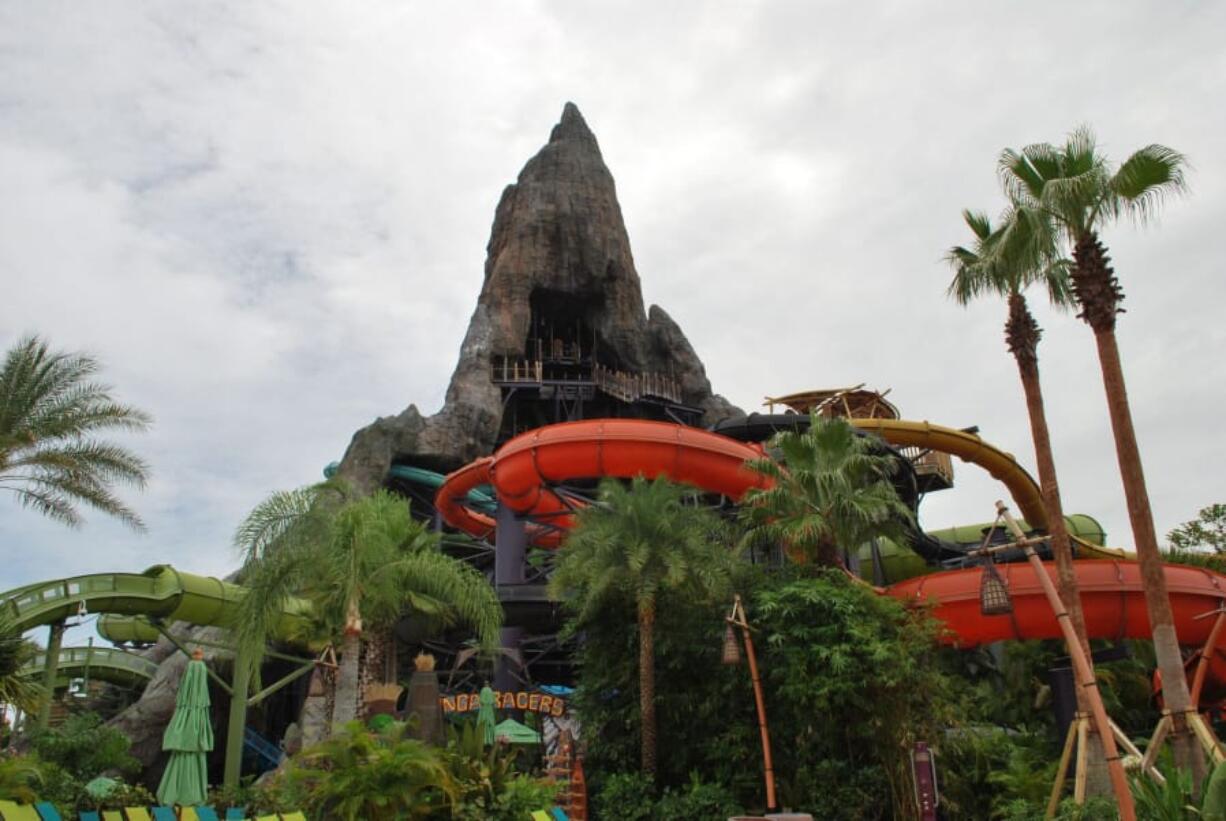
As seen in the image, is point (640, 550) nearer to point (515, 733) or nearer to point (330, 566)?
point (330, 566)

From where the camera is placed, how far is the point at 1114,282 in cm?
1414

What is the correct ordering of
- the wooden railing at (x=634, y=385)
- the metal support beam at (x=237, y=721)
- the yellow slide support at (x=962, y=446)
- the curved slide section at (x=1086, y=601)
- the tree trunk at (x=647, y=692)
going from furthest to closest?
the wooden railing at (x=634, y=385), the yellow slide support at (x=962, y=446), the metal support beam at (x=237, y=721), the curved slide section at (x=1086, y=601), the tree trunk at (x=647, y=692)

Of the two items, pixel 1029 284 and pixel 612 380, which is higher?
pixel 612 380

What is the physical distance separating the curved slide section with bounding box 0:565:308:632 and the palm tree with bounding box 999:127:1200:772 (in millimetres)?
18091

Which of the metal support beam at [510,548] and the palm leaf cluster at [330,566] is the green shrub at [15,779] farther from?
the metal support beam at [510,548]

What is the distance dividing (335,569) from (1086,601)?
14.6m

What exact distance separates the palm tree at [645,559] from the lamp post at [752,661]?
0.94 meters

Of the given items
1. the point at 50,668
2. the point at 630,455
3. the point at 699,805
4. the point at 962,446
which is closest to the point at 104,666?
the point at 50,668

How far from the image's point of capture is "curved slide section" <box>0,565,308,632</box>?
24516 mm

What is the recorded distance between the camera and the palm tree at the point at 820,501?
18.6 metres

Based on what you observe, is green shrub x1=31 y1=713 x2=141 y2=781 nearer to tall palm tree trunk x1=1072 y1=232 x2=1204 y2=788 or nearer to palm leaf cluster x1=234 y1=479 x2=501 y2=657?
palm leaf cluster x1=234 y1=479 x2=501 y2=657

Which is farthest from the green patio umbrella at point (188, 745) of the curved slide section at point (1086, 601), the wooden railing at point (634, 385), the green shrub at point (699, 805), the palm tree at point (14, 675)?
the wooden railing at point (634, 385)

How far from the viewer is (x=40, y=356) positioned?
1938cm

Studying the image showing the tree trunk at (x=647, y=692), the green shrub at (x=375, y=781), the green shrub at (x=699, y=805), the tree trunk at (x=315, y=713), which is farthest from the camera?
the tree trunk at (x=315, y=713)
